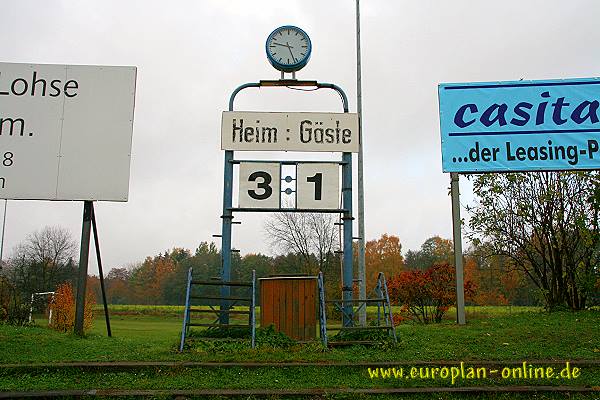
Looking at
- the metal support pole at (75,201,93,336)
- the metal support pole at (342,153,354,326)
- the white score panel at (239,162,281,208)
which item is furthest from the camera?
the white score panel at (239,162,281,208)

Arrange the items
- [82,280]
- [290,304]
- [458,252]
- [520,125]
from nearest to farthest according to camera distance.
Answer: [290,304] → [82,280] → [458,252] → [520,125]

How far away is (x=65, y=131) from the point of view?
1101 centimetres

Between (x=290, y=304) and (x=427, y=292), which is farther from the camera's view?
(x=427, y=292)

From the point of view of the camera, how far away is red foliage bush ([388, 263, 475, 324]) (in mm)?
18828

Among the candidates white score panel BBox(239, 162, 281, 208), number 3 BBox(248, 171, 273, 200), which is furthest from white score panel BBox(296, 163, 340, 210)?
number 3 BBox(248, 171, 273, 200)

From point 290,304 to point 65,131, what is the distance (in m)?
5.61

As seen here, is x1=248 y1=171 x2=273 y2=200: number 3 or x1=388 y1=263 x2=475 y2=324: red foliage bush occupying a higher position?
x1=248 y1=171 x2=273 y2=200: number 3

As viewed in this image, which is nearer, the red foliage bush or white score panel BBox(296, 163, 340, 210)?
white score panel BBox(296, 163, 340, 210)

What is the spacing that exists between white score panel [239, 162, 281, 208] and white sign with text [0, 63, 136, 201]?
7.43 ft

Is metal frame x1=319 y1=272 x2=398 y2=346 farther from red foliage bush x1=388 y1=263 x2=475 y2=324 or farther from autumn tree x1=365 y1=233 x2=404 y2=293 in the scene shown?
autumn tree x1=365 y1=233 x2=404 y2=293

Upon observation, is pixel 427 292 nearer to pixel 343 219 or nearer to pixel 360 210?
pixel 360 210

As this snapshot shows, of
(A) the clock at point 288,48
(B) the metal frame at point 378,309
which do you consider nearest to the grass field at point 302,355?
(B) the metal frame at point 378,309

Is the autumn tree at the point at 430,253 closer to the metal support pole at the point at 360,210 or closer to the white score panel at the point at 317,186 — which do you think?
the metal support pole at the point at 360,210

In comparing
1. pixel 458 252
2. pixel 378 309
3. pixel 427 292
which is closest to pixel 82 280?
pixel 378 309
